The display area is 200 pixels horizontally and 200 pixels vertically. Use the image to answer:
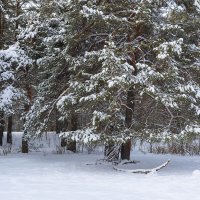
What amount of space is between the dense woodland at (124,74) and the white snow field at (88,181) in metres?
0.99

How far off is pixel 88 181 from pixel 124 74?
10.5 feet

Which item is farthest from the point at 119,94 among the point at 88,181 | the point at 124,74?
the point at 88,181

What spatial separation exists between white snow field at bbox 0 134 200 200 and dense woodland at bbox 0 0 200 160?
99 cm

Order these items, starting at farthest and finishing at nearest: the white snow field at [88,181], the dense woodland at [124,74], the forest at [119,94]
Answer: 1. the dense woodland at [124,74]
2. the forest at [119,94]
3. the white snow field at [88,181]

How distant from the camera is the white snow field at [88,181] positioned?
8664 mm

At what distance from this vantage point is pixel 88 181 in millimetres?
10812

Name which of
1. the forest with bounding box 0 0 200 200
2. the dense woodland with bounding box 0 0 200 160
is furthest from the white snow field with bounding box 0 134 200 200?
the dense woodland with bounding box 0 0 200 160

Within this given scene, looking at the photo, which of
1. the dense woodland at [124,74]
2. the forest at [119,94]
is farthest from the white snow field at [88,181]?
the dense woodland at [124,74]

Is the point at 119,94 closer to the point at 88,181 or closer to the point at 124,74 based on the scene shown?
the point at 124,74

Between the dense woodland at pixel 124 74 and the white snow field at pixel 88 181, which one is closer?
the white snow field at pixel 88 181

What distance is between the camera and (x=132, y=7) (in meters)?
13.9

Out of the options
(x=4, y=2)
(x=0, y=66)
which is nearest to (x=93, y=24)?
(x=0, y=66)

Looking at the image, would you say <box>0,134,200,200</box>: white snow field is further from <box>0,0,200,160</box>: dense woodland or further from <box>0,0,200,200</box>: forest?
<box>0,0,200,160</box>: dense woodland

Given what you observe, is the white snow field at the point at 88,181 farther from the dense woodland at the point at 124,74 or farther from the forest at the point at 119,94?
the dense woodland at the point at 124,74
